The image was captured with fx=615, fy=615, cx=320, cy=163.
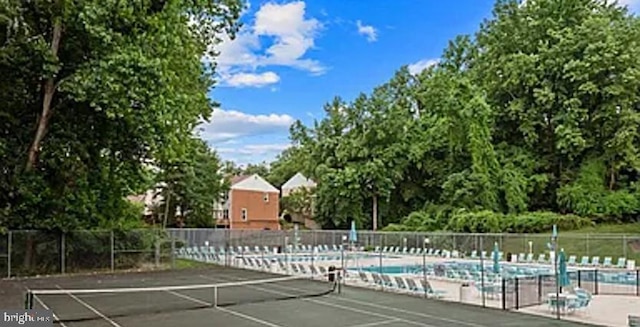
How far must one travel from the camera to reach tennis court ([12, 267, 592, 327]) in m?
14.6

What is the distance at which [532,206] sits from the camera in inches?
1972

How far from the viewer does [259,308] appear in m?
16.8

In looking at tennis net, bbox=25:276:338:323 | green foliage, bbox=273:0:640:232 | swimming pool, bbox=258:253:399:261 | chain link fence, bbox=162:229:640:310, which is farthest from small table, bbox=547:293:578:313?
green foliage, bbox=273:0:640:232

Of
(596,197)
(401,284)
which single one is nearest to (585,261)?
(401,284)

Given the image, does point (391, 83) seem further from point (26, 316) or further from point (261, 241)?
point (26, 316)

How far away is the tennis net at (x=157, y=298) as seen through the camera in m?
15.9

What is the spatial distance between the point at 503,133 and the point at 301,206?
24.8 metres

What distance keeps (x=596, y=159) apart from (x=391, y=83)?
2030 cm

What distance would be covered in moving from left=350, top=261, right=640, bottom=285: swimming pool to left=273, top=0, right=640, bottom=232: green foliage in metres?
13.3

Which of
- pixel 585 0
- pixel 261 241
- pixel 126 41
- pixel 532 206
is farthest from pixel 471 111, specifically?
pixel 126 41

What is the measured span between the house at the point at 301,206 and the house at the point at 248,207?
2.68 meters

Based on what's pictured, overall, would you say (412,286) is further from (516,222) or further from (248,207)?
(248,207)

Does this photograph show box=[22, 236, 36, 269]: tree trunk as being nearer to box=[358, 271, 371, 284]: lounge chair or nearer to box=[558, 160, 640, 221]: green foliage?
box=[358, 271, 371, 284]: lounge chair

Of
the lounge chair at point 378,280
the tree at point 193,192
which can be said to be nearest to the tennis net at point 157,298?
the lounge chair at point 378,280
